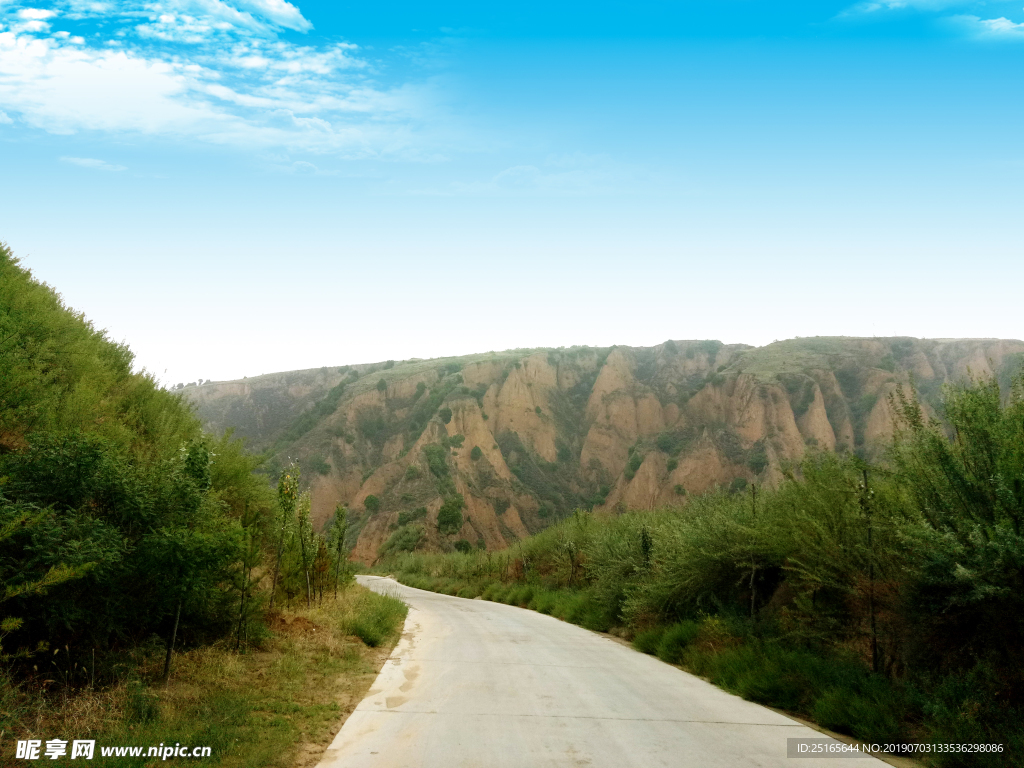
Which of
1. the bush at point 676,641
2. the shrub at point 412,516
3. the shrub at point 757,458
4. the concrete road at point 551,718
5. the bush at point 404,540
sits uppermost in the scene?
the concrete road at point 551,718

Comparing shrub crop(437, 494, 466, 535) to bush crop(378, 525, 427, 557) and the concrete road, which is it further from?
the concrete road

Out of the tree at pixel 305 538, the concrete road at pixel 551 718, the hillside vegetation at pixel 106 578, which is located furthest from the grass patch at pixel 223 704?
the tree at pixel 305 538

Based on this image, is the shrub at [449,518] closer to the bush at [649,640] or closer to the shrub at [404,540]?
the shrub at [404,540]

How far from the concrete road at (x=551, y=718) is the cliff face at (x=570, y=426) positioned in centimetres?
4398

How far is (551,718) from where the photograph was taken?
26.0 feet

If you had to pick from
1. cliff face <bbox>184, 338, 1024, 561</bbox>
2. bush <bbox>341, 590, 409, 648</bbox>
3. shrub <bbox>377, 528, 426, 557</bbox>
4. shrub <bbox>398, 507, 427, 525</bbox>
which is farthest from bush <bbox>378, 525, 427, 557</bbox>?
bush <bbox>341, 590, 409, 648</bbox>

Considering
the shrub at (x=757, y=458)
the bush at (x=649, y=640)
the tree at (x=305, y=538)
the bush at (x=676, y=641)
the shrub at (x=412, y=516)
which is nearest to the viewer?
the bush at (x=676, y=641)

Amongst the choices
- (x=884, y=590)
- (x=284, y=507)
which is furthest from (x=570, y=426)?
(x=884, y=590)

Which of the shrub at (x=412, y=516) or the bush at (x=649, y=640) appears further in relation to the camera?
the shrub at (x=412, y=516)

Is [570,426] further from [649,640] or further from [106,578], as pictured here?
[106,578]

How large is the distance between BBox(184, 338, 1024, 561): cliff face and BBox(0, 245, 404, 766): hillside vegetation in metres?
42.5

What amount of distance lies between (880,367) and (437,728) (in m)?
67.8

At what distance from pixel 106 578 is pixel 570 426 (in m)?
69.2

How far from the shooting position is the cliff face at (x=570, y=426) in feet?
192
